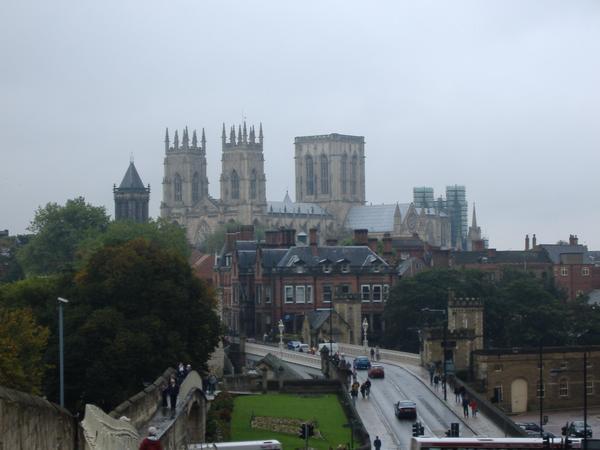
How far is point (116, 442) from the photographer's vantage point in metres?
20.3

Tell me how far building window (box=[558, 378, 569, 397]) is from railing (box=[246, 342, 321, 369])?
40.8 ft

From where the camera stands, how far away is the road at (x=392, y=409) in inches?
2021

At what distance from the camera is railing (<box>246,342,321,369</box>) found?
7744cm

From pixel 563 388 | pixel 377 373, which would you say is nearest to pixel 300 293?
pixel 563 388

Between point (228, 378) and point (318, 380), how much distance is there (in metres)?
6.18

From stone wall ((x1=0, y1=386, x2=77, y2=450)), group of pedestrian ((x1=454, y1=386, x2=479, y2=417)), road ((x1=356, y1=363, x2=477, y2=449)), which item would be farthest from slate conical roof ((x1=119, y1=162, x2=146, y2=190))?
stone wall ((x1=0, y1=386, x2=77, y2=450))

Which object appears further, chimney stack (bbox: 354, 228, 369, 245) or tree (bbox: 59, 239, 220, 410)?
chimney stack (bbox: 354, 228, 369, 245)

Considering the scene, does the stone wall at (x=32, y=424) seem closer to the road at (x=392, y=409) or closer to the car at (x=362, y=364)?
the road at (x=392, y=409)

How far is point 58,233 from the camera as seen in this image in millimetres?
132000

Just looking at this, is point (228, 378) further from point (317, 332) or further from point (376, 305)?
point (376, 305)

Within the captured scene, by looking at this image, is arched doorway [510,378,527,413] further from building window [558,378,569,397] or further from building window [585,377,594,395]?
building window [585,377,594,395]

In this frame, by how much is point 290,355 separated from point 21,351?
32.6 metres

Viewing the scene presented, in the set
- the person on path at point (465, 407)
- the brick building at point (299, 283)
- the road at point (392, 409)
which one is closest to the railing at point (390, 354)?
the road at point (392, 409)

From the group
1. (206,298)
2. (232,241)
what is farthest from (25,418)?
(232,241)
